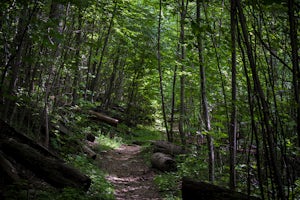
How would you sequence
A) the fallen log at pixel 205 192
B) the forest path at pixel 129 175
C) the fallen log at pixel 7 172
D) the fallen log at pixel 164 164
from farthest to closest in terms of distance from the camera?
1. the fallen log at pixel 164 164
2. the forest path at pixel 129 175
3. the fallen log at pixel 7 172
4. the fallen log at pixel 205 192

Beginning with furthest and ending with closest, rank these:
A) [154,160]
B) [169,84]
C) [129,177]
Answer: [169,84] → [154,160] → [129,177]

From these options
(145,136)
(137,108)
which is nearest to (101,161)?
(145,136)

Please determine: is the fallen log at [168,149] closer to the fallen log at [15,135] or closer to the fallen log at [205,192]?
the fallen log at [15,135]

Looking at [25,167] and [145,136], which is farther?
[145,136]

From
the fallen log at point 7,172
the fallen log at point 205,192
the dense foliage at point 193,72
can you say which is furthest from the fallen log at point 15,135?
the fallen log at point 205,192

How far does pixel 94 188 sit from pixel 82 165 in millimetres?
1820

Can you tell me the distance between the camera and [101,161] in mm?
9242

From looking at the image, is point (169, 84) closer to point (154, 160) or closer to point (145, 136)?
point (145, 136)

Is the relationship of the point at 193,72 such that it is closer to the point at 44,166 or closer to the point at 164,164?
the point at 164,164

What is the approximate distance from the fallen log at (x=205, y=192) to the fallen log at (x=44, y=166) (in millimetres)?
2080

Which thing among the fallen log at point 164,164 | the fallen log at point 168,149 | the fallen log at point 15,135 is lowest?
the fallen log at point 164,164

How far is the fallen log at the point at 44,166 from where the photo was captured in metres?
4.66

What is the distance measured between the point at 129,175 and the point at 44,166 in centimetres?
395

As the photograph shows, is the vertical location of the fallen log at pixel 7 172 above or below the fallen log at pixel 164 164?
above
